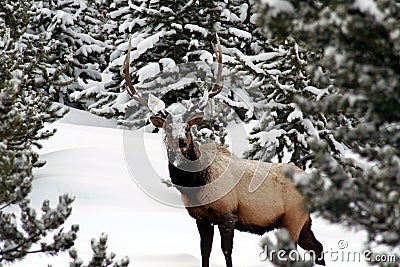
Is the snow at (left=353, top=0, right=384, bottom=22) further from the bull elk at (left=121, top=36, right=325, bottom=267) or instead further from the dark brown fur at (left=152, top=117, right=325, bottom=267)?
the dark brown fur at (left=152, top=117, right=325, bottom=267)

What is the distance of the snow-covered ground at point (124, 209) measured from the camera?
24.6 feet

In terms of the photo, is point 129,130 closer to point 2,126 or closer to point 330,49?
→ point 2,126

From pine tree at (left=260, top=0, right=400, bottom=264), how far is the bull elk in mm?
3511

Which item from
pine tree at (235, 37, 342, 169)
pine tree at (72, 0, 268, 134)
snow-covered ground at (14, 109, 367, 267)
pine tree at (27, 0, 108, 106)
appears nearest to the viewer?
snow-covered ground at (14, 109, 367, 267)

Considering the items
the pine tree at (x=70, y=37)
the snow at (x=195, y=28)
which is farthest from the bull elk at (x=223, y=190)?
the pine tree at (x=70, y=37)

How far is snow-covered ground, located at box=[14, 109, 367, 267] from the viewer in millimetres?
7508

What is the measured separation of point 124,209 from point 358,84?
8.21m

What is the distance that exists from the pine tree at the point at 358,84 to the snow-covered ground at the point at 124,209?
3.46m

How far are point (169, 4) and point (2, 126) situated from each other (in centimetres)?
1323

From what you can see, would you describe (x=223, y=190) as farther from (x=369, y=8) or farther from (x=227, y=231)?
(x=369, y=8)

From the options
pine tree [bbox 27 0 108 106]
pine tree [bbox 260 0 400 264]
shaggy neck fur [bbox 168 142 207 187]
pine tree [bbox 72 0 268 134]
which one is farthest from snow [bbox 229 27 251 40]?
pine tree [bbox 260 0 400 264]

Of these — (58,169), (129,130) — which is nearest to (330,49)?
(58,169)

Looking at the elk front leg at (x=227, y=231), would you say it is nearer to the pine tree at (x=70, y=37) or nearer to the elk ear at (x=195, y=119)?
the elk ear at (x=195, y=119)

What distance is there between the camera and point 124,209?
397 inches
